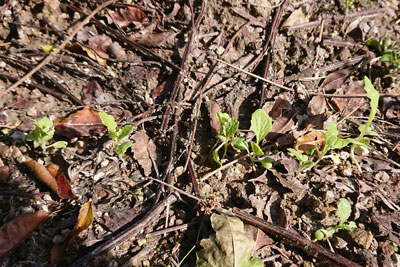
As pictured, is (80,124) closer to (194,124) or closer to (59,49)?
(59,49)

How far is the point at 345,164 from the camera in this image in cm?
205

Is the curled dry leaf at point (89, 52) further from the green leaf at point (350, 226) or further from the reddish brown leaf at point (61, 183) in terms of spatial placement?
the green leaf at point (350, 226)

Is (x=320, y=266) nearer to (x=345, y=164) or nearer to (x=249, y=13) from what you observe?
(x=345, y=164)

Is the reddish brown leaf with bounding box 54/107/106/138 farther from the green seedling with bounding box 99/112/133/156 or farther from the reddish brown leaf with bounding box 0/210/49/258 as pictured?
the reddish brown leaf with bounding box 0/210/49/258

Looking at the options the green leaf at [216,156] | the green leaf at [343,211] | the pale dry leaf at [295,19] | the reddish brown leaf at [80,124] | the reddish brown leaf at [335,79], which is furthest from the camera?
the pale dry leaf at [295,19]

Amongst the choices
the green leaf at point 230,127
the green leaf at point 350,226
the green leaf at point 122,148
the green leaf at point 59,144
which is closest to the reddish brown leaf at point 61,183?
the green leaf at point 59,144

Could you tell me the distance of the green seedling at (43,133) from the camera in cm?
178

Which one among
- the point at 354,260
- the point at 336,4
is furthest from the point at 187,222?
the point at 336,4

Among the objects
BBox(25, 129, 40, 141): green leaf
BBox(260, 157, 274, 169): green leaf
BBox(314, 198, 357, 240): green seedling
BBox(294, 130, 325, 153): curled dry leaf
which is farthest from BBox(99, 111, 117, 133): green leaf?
BBox(314, 198, 357, 240): green seedling

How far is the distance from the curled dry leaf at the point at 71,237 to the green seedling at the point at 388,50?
2.60m

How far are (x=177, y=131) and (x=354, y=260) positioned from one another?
1.34 metres

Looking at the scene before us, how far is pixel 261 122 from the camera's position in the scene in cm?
187

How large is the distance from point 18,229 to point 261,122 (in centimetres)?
152

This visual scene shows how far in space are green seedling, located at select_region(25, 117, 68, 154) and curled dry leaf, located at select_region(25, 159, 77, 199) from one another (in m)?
0.12
